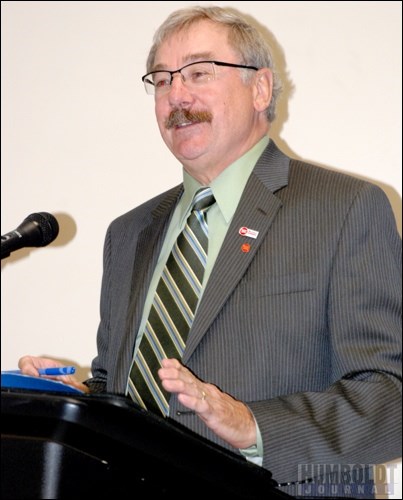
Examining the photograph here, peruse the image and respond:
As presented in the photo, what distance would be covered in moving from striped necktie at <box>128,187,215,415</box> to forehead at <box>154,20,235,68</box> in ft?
1.47

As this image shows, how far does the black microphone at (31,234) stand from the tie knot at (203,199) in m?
0.66

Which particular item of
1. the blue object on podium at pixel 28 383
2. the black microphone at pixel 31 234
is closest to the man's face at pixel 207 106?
the black microphone at pixel 31 234

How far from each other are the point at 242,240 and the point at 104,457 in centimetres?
94

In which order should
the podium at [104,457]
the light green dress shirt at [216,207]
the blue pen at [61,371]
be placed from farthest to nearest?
1. the light green dress shirt at [216,207]
2. the blue pen at [61,371]
3. the podium at [104,457]

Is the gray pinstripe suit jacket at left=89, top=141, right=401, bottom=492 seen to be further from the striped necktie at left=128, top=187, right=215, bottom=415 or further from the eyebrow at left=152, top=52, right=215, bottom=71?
the eyebrow at left=152, top=52, right=215, bottom=71

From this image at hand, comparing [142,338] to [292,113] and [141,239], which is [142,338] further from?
[292,113]

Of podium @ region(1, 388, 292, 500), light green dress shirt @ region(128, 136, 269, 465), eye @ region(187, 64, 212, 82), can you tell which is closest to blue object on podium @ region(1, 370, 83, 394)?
podium @ region(1, 388, 292, 500)

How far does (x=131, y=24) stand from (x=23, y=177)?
0.72m

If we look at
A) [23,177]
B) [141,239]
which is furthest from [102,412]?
[23,177]

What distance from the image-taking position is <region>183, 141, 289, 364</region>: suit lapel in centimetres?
206

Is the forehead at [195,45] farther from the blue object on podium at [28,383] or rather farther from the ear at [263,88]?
the blue object on podium at [28,383]

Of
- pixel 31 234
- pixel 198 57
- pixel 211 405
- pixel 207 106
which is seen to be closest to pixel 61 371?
pixel 31 234

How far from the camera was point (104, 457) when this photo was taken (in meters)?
1.33

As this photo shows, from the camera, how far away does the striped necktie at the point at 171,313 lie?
7.04ft
